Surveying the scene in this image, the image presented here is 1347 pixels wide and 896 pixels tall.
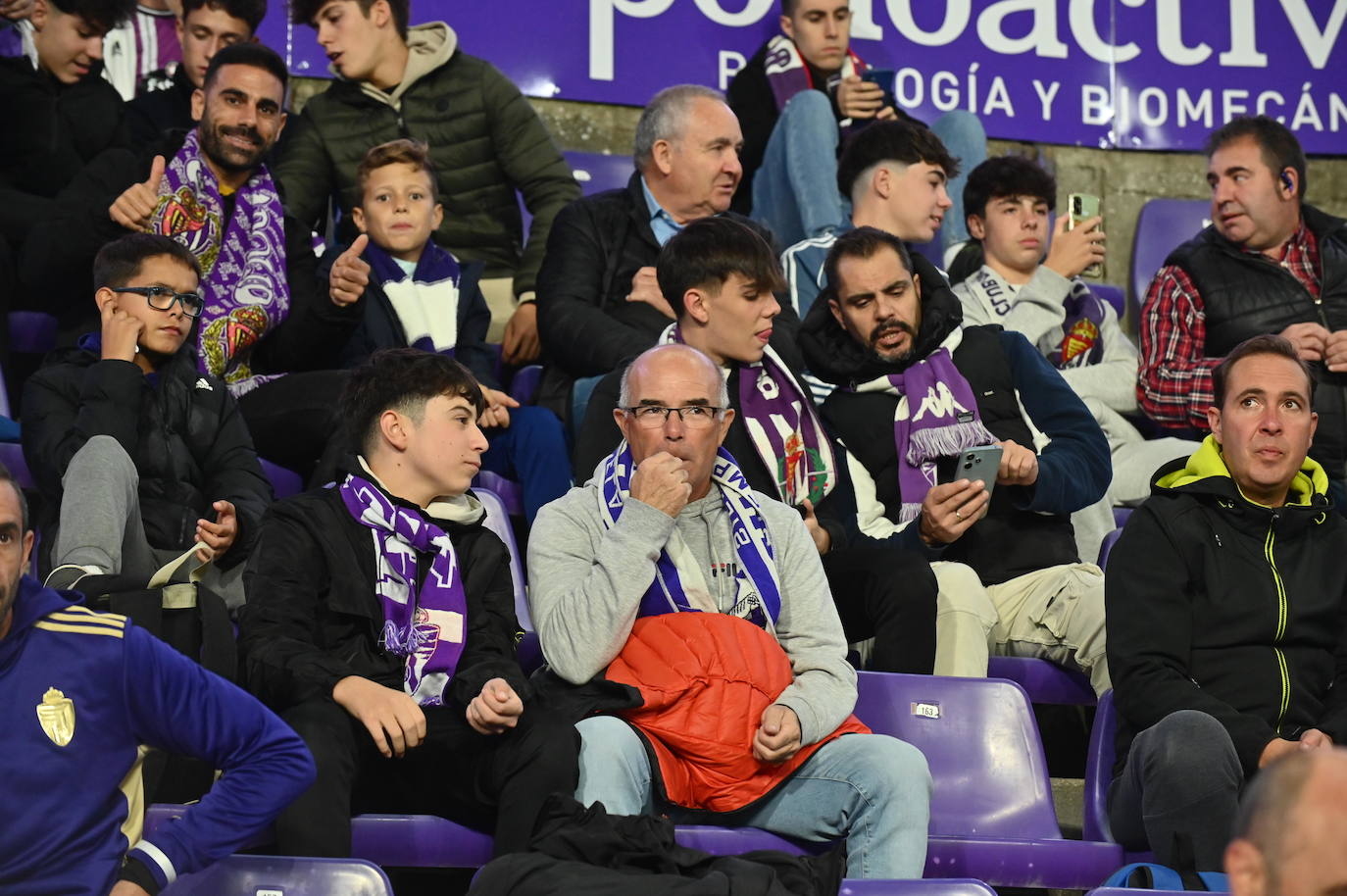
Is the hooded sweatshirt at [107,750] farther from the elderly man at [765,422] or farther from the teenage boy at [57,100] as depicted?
the teenage boy at [57,100]

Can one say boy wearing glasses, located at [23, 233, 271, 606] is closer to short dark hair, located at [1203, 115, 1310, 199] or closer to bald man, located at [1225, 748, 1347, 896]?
bald man, located at [1225, 748, 1347, 896]

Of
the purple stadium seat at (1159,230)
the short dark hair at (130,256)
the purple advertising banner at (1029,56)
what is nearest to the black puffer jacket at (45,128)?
the short dark hair at (130,256)

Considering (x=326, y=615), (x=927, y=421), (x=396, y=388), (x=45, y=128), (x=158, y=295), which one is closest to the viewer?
(x=326, y=615)

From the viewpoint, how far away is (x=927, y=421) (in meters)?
3.85

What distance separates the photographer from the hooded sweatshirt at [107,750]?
7.48 ft

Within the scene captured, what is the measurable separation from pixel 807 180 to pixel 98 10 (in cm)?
207

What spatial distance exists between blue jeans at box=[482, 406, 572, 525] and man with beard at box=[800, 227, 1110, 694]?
639mm

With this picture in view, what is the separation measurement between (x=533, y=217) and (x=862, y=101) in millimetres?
1135

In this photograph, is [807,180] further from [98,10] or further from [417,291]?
[98,10]

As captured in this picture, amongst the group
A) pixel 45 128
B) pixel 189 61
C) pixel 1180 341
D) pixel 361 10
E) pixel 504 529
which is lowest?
pixel 504 529

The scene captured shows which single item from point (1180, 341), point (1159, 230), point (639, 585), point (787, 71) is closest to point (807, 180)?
point (787, 71)

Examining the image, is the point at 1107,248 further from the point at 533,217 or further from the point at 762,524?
the point at 762,524

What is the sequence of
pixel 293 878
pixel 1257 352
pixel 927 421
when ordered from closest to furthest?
pixel 293 878 < pixel 1257 352 < pixel 927 421

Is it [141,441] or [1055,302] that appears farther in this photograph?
[1055,302]
